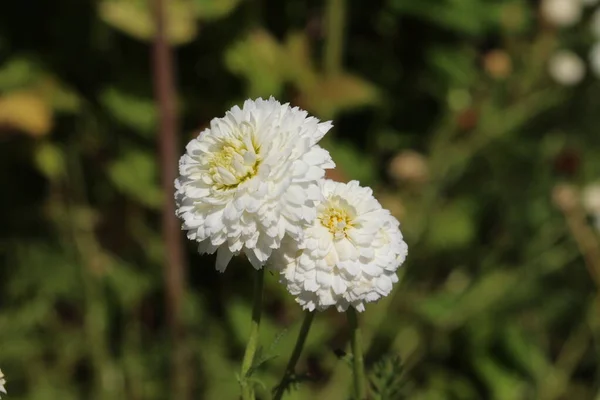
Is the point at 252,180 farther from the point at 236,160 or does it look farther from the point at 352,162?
the point at 352,162

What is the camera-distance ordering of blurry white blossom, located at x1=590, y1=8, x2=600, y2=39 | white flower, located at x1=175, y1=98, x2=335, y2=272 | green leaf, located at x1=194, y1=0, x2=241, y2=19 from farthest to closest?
blurry white blossom, located at x1=590, y1=8, x2=600, y2=39, green leaf, located at x1=194, y1=0, x2=241, y2=19, white flower, located at x1=175, y1=98, x2=335, y2=272

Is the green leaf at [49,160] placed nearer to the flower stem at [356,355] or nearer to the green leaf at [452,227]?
the green leaf at [452,227]

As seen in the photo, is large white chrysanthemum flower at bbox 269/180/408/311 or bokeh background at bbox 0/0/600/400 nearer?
large white chrysanthemum flower at bbox 269/180/408/311

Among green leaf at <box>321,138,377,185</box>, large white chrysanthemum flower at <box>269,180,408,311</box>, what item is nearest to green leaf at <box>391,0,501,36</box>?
Answer: green leaf at <box>321,138,377,185</box>

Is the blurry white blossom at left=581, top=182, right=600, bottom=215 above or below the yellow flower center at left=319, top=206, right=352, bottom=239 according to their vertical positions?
above

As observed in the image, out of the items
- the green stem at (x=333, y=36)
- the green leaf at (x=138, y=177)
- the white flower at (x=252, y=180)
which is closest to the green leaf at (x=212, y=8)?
the green stem at (x=333, y=36)

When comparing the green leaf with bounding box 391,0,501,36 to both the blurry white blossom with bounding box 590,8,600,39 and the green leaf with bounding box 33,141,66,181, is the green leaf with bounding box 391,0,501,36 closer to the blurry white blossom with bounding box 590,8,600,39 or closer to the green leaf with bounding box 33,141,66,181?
the blurry white blossom with bounding box 590,8,600,39

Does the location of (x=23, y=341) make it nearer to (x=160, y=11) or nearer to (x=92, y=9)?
(x=160, y=11)

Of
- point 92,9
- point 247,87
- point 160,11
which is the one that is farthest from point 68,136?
point 160,11
